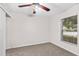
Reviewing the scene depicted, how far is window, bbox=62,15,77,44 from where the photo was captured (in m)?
3.22

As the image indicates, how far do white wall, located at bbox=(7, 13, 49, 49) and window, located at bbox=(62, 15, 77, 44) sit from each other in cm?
150

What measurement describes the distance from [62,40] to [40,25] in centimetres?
162

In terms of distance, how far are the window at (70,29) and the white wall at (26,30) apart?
150 centimetres

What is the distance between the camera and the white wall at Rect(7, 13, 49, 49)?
13.0 ft

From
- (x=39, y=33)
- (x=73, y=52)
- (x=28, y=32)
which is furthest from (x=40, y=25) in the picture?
(x=73, y=52)

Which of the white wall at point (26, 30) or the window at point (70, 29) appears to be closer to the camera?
the window at point (70, 29)

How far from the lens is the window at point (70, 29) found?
3.22m

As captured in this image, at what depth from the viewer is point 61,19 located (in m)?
4.00

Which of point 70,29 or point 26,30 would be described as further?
point 26,30

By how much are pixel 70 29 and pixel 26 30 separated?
2156 millimetres

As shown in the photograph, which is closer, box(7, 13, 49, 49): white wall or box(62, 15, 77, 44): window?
box(62, 15, 77, 44): window

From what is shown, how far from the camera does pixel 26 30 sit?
462 centimetres

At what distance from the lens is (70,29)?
3.53 m

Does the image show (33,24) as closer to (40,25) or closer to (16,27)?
(40,25)
